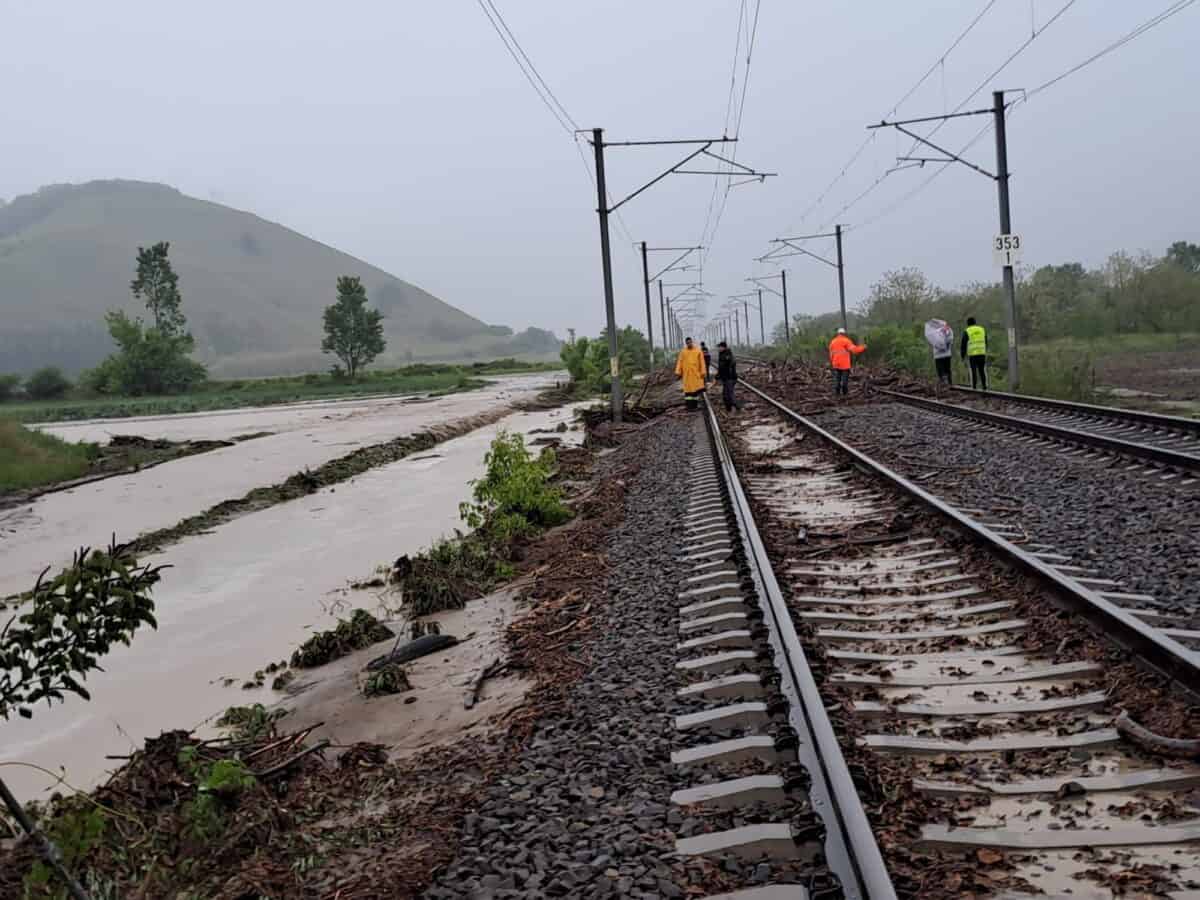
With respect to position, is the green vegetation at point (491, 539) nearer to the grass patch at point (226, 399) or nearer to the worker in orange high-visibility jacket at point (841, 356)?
the worker in orange high-visibility jacket at point (841, 356)

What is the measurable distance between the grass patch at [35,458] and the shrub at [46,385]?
223 feet

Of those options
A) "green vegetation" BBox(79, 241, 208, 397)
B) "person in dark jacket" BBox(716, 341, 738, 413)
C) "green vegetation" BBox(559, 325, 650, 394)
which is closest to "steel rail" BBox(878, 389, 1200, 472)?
"person in dark jacket" BBox(716, 341, 738, 413)

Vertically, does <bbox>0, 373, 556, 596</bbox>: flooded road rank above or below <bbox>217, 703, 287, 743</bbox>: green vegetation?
above

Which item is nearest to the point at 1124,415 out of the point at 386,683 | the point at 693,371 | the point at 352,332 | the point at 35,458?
the point at 693,371

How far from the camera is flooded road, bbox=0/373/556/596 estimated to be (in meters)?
16.7

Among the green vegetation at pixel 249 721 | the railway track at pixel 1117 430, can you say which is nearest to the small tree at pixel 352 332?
the railway track at pixel 1117 430

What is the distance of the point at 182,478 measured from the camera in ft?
78.9

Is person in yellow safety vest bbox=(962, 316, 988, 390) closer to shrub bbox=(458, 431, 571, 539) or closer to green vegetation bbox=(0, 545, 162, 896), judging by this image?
shrub bbox=(458, 431, 571, 539)

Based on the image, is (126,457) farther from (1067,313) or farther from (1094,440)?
(1067,313)

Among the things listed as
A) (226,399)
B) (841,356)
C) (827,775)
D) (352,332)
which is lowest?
(827,775)

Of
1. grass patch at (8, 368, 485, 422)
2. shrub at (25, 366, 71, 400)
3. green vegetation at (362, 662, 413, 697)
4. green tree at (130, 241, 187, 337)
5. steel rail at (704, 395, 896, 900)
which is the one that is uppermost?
green tree at (130, 241, 187, 337)

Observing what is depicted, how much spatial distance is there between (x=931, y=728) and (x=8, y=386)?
103m

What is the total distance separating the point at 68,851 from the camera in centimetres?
326

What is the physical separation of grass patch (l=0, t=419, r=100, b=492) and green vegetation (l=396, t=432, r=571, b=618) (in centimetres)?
1754
